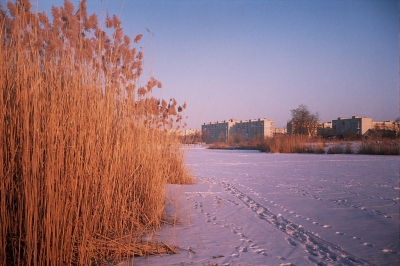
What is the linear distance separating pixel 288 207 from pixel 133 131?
262cm

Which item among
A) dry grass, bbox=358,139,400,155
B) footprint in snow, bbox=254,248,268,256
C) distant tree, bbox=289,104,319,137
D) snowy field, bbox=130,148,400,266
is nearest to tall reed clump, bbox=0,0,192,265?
snowy field, bbox=130,148,400,266

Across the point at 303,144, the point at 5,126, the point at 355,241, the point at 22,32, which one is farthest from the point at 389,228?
the point at 303,144

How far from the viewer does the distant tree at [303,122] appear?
31.9 meters

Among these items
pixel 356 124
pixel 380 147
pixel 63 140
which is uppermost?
pixel 356 124

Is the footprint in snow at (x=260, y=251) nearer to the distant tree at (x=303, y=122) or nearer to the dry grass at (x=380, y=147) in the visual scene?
the dry grass at (x=380, y=147)

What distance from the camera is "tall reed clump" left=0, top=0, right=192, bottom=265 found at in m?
1.75

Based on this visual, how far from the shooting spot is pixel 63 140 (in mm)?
1947

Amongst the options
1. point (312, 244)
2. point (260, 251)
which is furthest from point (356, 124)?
point (260, 251)

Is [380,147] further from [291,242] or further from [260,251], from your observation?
[260,251]

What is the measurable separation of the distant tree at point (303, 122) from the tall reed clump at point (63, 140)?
104ft

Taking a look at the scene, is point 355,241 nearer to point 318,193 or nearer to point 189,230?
point 189,230

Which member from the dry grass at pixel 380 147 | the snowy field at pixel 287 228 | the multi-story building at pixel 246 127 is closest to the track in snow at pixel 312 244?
the snowy field at pixel 287 228

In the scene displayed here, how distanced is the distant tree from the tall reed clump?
104 ft

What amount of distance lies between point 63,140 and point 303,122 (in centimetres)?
3404
